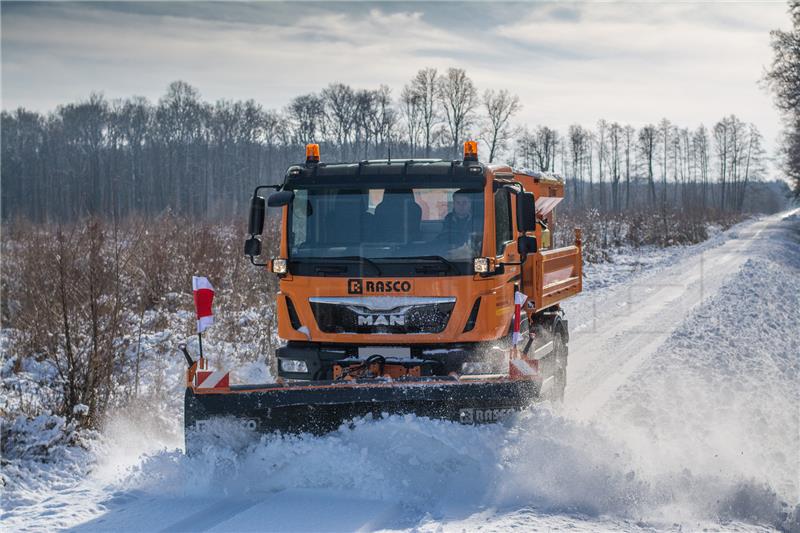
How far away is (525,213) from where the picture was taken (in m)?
6.69

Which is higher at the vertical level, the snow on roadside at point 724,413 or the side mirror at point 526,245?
the side mirror at point 526,245

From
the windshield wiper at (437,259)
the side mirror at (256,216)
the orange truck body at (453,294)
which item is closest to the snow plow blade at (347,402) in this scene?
the orange truck body at (453,294)

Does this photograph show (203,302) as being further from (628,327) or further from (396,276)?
(628,327)

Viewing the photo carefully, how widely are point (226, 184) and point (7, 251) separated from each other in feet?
205

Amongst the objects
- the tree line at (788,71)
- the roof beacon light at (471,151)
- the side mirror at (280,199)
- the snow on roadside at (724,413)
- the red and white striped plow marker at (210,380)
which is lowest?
the snow on roadside at (724,413)

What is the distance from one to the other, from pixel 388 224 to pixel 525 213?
1243 millimetres

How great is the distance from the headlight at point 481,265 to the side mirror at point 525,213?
1.83 ft

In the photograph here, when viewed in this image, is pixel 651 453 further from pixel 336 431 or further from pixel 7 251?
pixel 7 251

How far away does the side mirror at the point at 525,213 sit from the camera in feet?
22.0

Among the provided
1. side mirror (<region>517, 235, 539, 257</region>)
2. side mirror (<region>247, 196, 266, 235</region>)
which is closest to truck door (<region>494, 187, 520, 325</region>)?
side mirror (<region>517, 235, 539, 257</region>)

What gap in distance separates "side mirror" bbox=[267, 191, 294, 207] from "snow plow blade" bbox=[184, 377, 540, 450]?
67.4 inches

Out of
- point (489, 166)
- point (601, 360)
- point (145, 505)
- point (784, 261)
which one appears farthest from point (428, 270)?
point (784, 261)

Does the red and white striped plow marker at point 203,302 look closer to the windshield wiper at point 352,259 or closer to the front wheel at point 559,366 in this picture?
the windshield wiper at point 352,259

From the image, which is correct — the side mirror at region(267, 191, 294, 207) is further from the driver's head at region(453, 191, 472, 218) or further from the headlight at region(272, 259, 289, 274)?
the driver's head at region(453, 191, 472, 218)
